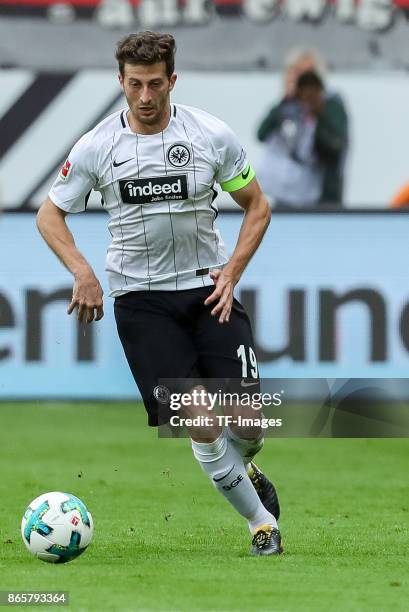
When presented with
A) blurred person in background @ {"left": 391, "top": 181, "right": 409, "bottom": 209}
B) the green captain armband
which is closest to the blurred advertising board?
blurred person in background @ {"left": 391, "top": 181, "right": 409, "bottom": 209}

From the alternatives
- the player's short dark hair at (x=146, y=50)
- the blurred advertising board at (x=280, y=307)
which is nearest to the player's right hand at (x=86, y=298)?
the player's short dark hair at (x=146, y=50)

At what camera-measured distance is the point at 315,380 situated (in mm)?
13953

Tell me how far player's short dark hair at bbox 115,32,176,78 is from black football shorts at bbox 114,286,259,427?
1.11 m

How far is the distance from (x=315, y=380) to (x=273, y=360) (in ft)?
1.36

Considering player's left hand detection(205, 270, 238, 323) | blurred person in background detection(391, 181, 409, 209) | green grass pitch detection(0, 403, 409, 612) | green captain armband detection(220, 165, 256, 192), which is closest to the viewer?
green grass pitch detection(0, 403, 409, 612)

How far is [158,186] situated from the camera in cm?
748

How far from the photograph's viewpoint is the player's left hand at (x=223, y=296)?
7.33m

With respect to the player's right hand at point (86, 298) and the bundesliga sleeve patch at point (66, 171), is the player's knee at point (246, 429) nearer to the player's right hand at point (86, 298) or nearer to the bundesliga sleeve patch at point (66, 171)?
the player's right hand at point (86, 298)

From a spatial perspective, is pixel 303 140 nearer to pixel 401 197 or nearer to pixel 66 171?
pixel 401 197

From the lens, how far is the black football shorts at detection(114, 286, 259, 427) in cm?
748

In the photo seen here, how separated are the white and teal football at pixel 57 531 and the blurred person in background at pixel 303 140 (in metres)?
10.0

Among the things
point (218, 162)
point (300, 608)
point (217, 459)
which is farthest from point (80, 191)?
point (300, 608)

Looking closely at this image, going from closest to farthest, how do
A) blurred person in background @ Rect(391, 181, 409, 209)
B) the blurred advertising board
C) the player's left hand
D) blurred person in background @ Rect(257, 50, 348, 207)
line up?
the player's left hand
the blurred advertising board
blurred person in background @ Rect(257, 50, 348, 207)
blurred person in background @ Rect(391, 181, 409, 209)

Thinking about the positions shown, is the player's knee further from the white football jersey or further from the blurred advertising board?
the blurred advertising board
